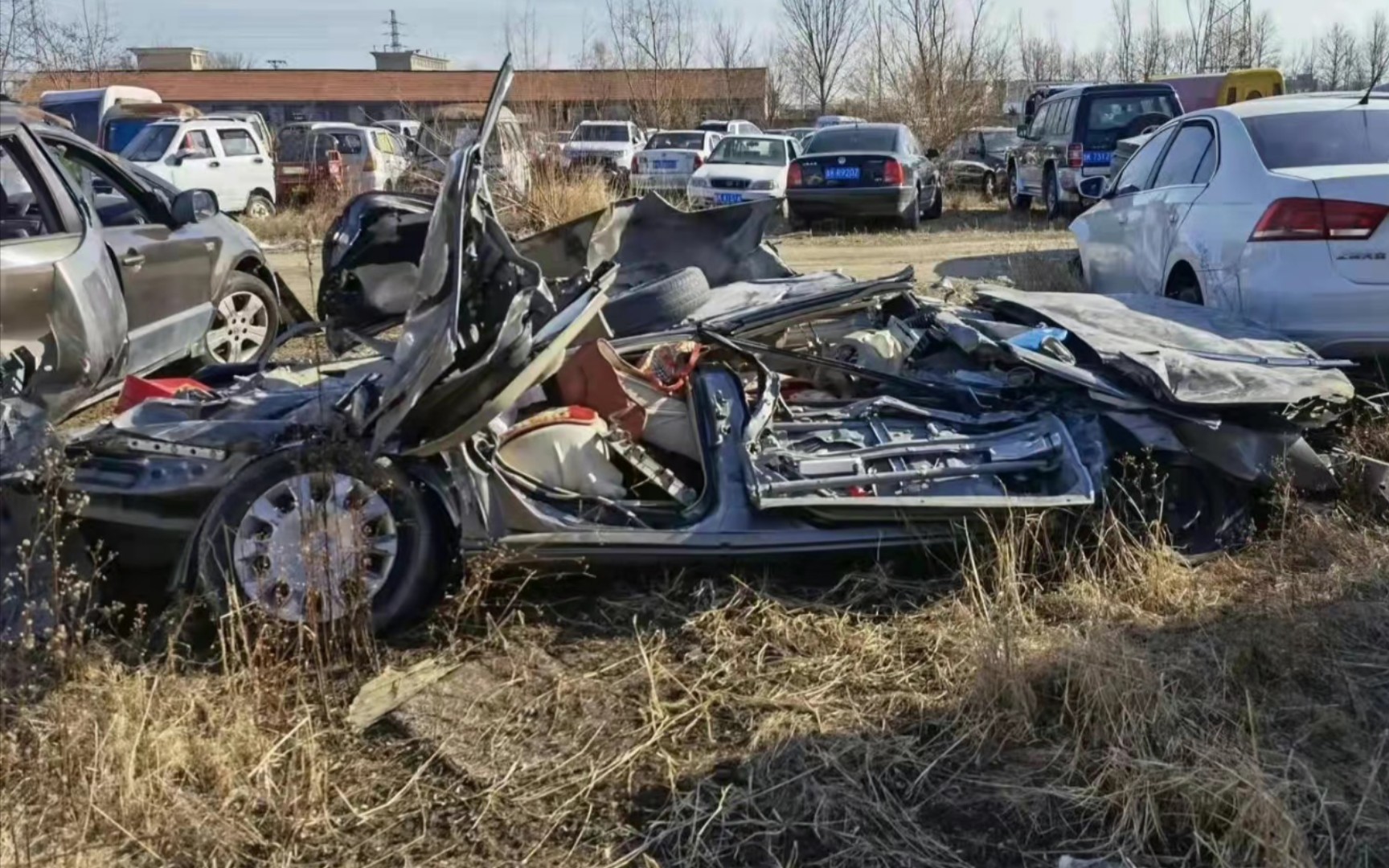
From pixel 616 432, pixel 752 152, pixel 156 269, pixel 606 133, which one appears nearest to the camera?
pixel 616 432

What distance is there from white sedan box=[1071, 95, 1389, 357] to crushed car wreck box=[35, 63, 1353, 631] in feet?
2.50

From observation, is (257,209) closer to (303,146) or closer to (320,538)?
(303,146)

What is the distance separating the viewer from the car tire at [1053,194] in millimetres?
17375

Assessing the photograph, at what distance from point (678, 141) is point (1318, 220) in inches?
716

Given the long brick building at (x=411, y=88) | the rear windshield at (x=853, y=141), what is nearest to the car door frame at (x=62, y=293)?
the rear windshield at (x=853, y=141)

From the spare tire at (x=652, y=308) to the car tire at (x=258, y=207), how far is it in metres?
17.4

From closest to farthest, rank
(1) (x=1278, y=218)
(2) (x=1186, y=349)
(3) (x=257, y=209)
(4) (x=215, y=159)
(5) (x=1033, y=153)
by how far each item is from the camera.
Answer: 1. (2) (x=1186, y=349)
2. (1) (x=1278, y=218)
3. (5) (x=1033, y=153)
4. (4) (x=215, y=159)
5. (3) (x=257, y=209)

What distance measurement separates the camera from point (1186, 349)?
4.63 metres

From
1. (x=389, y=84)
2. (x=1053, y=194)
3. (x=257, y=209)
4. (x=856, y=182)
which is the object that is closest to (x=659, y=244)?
(x=856, y=182)

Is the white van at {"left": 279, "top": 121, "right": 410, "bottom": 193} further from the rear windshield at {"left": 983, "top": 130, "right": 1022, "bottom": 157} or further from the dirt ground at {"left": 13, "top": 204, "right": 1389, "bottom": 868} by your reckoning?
the dirt ground at {"left": 13, "top": 204, "right": 1389, "bottom": 868}

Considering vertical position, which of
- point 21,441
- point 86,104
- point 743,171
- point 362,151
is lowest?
point 21,441

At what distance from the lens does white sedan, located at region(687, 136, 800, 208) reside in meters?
18.2

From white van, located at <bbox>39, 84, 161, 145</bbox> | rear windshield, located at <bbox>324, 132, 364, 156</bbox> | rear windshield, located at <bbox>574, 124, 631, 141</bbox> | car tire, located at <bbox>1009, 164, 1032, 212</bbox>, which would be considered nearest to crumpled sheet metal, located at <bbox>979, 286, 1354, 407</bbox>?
car tire, located at <bbox>1009, 164, 1032, 212</bbox>

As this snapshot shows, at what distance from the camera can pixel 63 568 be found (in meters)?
3.82
